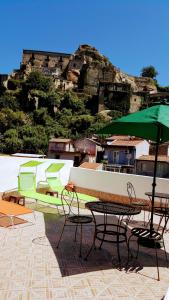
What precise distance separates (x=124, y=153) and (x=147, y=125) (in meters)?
30.5

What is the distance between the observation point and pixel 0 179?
856 cm

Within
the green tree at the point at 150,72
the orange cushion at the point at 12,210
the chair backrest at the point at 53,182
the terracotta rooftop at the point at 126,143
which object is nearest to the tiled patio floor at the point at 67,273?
the orange cushion at the point at 12,210

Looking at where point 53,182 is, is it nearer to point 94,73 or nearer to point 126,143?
point 126,143

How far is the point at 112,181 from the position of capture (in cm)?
920

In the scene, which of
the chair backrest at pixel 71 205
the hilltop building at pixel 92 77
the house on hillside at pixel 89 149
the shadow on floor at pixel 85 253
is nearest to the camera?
the shadow on floor at pixel 85 253

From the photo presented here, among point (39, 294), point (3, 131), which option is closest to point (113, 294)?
point (39, 294)

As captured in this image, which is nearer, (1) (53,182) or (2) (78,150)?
(1) (53,182)

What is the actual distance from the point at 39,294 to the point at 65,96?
55.1 metres

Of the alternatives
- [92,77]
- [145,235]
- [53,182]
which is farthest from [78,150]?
[145,235]

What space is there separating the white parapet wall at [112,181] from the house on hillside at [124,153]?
24.6m

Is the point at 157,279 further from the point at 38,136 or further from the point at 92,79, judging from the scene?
the point at 92,79

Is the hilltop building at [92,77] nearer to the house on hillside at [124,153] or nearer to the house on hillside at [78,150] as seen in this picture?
the house on hillside at [78,150]

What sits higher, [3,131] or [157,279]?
[3,131]

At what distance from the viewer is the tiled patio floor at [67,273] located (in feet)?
10.9
